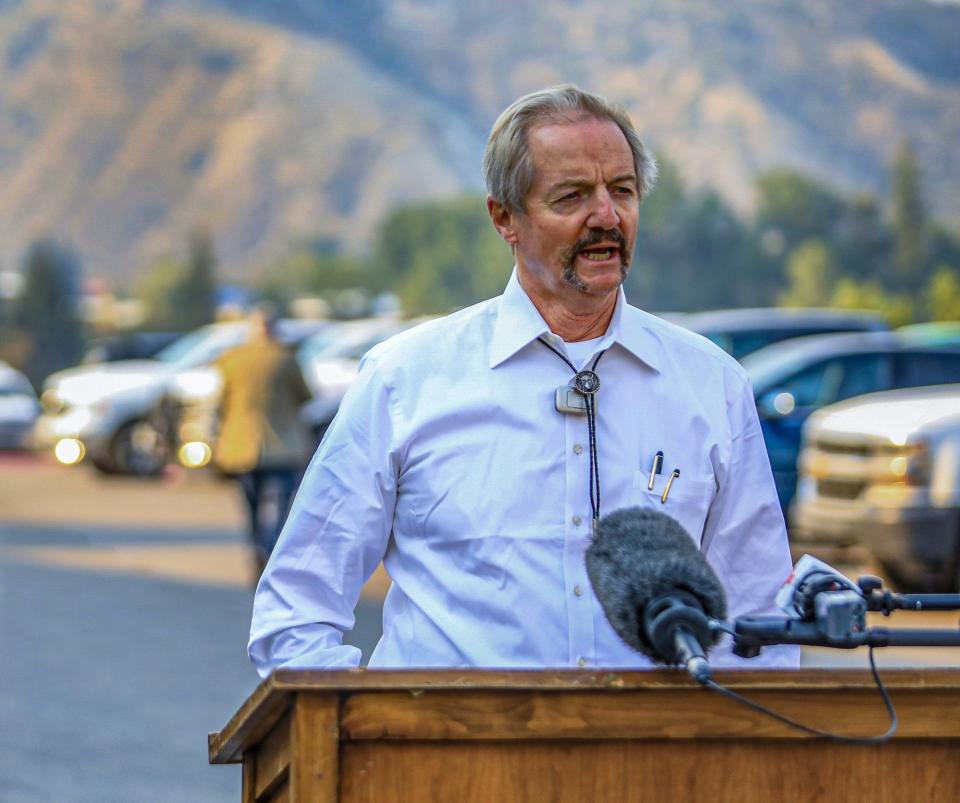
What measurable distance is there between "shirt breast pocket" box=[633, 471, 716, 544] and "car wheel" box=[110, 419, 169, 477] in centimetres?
2033

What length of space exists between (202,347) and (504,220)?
2209cm

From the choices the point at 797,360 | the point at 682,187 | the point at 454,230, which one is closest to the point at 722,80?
the point at 454,230

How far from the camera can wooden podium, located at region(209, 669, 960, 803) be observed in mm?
2193

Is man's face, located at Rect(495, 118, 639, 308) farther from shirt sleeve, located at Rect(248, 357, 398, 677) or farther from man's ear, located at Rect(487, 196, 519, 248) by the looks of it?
shirt sleeve, located at Rect(248, 357, 398, 677)

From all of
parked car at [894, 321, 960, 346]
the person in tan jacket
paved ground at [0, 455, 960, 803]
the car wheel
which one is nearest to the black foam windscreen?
paved ground at [0, 455, 960, 803]

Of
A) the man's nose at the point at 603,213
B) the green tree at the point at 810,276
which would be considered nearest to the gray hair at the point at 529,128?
the man's nose at the point at 603,213

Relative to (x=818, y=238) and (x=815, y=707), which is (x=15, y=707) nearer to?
(x=815, y=707)

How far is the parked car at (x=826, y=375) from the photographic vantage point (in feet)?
46.8

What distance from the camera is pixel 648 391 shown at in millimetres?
3123

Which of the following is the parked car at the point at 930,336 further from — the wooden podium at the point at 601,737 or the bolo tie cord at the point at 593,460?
the wooden podium at the point at 601,737

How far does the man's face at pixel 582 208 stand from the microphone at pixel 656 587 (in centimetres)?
80

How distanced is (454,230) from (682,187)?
50.7 m

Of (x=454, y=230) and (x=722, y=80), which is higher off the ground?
(x=722, y=80)

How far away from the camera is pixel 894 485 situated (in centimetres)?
1138
